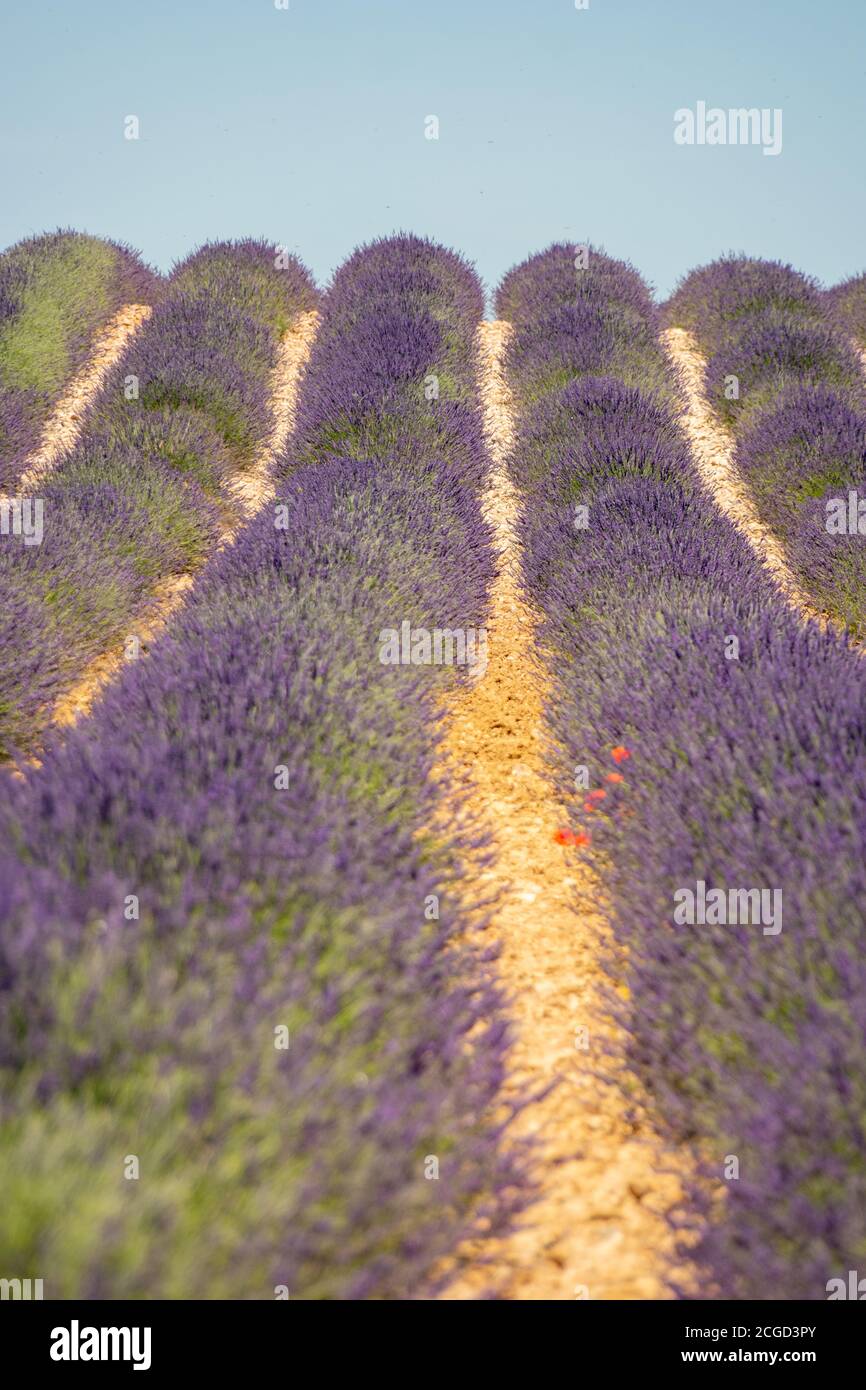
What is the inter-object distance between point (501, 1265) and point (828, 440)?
5817mm

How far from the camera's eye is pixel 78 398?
324 inches

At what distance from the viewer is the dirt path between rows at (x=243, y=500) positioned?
3.90 m

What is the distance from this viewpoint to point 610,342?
7844 mm

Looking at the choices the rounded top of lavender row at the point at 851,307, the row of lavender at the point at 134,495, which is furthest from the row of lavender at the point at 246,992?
the rounded top of lavender row at the point at 851,307

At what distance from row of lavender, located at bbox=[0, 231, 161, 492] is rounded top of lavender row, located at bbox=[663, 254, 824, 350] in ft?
22.0

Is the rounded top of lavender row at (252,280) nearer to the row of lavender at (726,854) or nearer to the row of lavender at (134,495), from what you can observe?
the row of lavender at (134,495)

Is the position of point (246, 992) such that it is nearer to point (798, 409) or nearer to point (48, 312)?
point (798, 409)

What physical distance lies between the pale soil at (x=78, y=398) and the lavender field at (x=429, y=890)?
116cm

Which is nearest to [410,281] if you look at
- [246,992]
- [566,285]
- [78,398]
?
[566,285]
